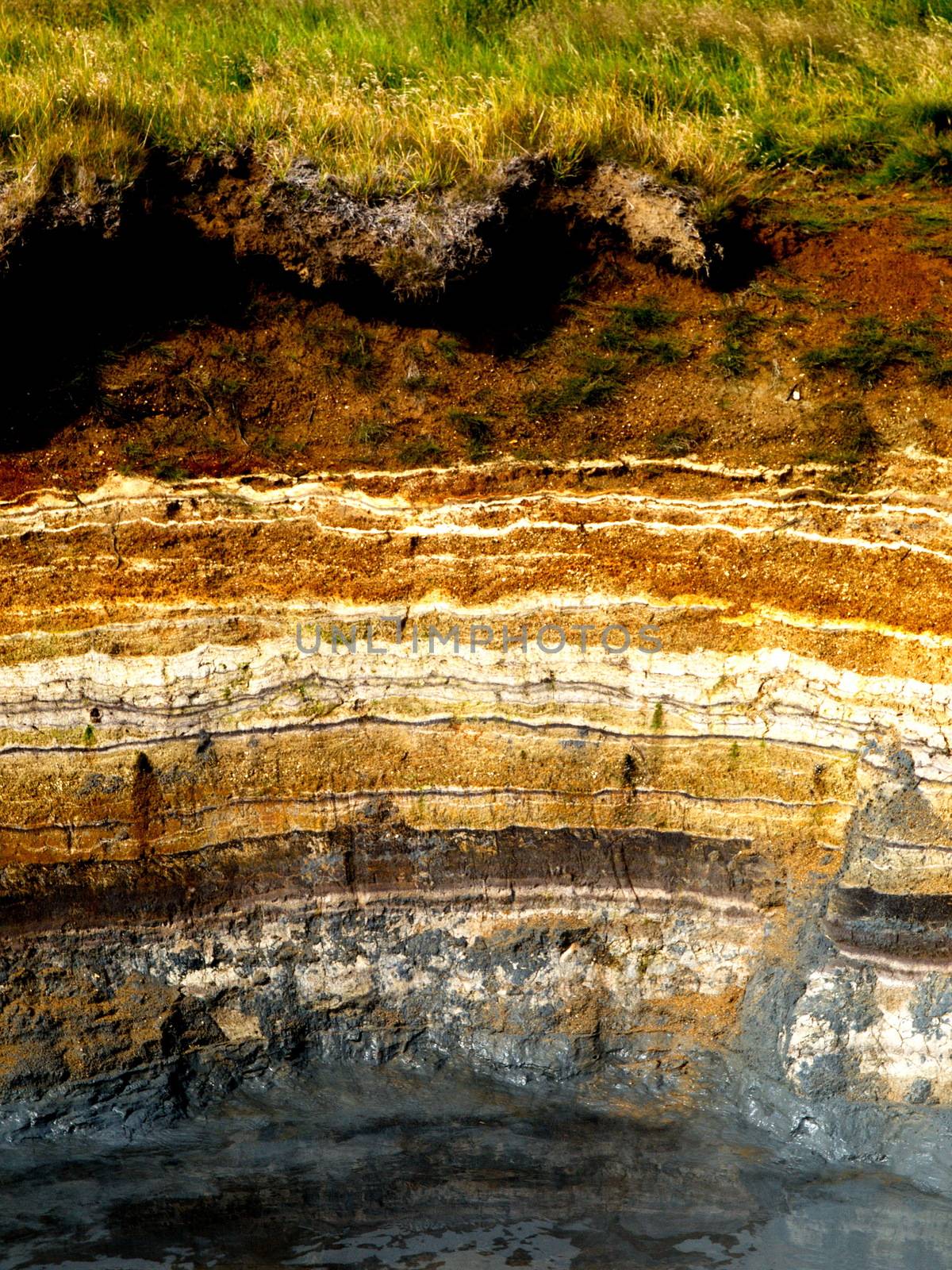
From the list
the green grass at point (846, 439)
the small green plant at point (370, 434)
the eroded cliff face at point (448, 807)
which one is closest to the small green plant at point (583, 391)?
the small green plant at point (370, 434)

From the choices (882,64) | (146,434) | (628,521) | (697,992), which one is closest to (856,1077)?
(697,992)

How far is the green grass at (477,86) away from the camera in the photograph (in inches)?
189

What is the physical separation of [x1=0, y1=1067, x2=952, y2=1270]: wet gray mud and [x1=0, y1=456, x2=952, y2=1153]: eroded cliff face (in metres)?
0.17

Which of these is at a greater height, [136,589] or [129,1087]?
[136,589]

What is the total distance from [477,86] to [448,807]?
3355 millimetres

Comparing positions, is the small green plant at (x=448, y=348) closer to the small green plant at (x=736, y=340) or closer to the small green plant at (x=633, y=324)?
the small green plant at (x=633, y=324)

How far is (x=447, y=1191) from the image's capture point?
3963 mm

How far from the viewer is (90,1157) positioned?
418 cm

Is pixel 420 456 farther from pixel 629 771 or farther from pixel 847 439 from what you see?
pixel 847 439

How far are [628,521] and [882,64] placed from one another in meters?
2.70

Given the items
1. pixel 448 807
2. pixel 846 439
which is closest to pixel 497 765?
pixel 448 807

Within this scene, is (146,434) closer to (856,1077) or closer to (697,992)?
(697,992)

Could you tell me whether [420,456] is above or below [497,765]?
above

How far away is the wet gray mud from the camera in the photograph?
12.1ft
